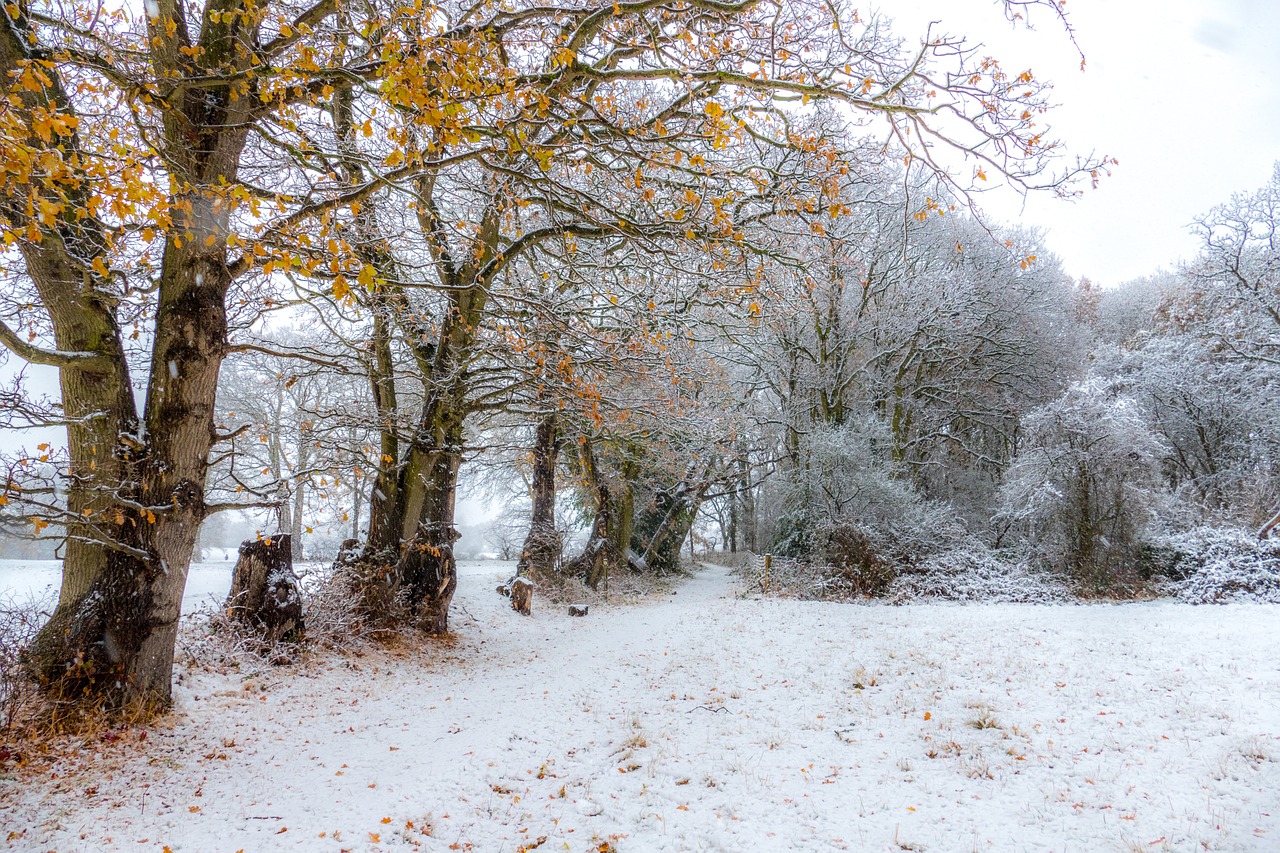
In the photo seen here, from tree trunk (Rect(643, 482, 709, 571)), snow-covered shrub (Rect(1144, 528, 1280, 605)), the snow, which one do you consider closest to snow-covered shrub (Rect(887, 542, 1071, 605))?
snow-covered shrub (Rect(1144, 528, 1280, 605))

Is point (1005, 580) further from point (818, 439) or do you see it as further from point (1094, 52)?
point (1094, 52)

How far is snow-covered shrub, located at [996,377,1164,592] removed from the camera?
11.1 metres

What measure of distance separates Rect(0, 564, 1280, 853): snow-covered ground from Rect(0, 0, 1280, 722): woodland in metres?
1.15

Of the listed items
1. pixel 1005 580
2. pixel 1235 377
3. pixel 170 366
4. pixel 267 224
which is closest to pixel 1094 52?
pixel 267 224

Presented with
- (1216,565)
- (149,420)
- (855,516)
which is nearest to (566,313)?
(149,420)

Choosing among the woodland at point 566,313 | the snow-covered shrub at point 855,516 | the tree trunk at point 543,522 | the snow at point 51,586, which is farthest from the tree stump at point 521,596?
the snow-covered shrub at point 855,516

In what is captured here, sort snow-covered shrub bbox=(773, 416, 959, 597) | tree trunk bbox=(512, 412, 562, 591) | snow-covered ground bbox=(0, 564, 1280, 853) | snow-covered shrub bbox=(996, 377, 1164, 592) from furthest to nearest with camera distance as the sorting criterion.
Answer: tree trunk bbox=(512, 412, 562, 591)
snow-covered shrub bbox=(773, 416, 959, 597)
snow-covered shrub bbox=(996, 377, 1164, 592)
snow-covered ground bbox=(0, 564, 1280, 853)

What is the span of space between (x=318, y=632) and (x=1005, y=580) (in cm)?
1244

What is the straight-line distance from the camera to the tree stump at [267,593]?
613 centimetres

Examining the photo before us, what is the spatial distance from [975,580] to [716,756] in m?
10.1

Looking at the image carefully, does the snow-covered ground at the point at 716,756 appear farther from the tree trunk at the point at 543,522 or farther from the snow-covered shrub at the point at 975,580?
the tree trunk at the point at 543,522

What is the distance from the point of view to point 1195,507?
1215 centimetres

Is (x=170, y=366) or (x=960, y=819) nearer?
(x=960, y=819)

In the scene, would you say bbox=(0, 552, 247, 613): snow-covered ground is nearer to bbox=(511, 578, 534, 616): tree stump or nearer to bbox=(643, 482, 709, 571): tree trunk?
bbox=(511, 578, 534, 616): tree stump
